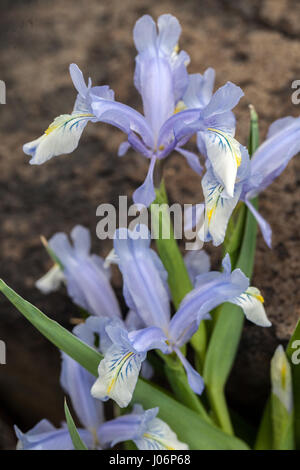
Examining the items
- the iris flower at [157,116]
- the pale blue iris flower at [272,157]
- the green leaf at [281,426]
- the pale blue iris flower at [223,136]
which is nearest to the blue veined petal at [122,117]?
the iris flower at [157,116]

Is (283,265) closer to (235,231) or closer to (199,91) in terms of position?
(235,231)

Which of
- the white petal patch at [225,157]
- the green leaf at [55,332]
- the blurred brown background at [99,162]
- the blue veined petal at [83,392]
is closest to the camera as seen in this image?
the white petal patch at [225,157]

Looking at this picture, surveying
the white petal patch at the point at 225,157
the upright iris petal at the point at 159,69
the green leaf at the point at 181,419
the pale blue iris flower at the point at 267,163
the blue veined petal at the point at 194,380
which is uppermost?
the upright iris petal at the point at 159,69

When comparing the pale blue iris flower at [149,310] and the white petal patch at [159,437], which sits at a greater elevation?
the pale blue iris flower at [149,310]

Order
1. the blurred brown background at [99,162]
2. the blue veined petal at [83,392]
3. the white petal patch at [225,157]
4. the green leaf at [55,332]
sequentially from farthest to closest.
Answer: the blurred brown background at [99,162], the blue veined petal at [83,392], the green leaf at [55,332], the white petal patch at [225,157]

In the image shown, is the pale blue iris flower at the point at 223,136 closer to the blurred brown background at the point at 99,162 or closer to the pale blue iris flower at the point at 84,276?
the pale blue iris flower at the point at 84,276

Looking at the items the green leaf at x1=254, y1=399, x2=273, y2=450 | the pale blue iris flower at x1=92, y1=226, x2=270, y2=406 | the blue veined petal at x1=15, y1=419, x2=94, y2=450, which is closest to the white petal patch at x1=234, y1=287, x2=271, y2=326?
the pale blue iris flower at x1=92, y1=226, x2=270, y2=406
